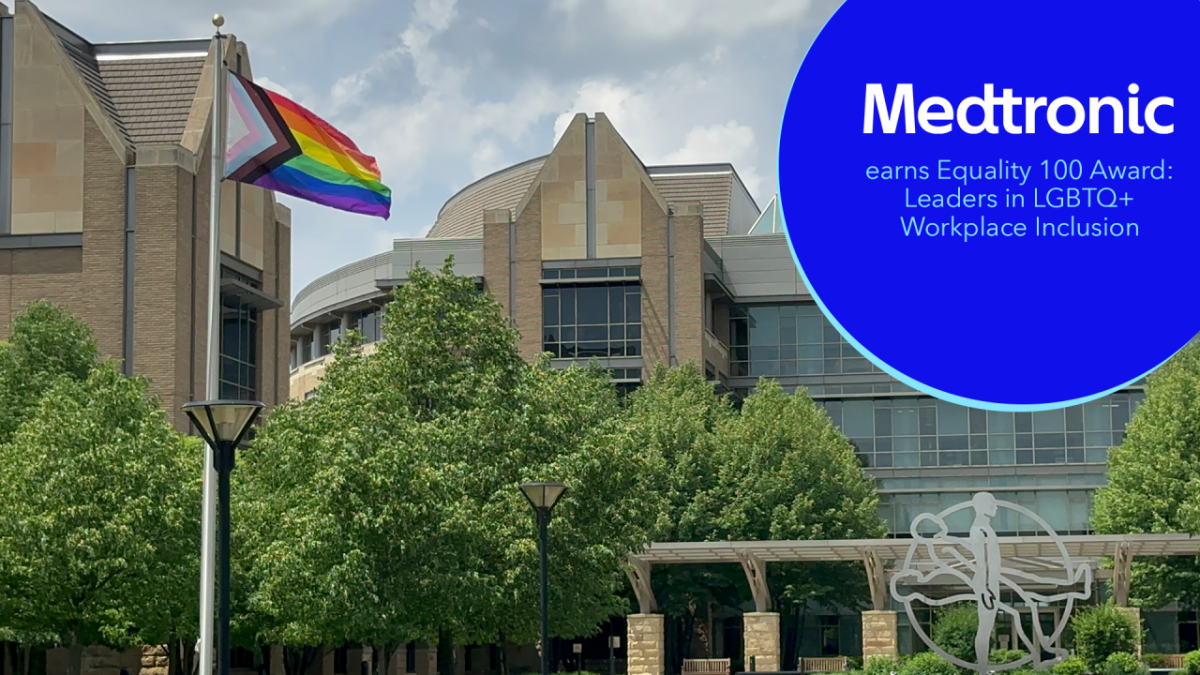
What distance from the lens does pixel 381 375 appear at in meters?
36.1

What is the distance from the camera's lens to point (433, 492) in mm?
33125

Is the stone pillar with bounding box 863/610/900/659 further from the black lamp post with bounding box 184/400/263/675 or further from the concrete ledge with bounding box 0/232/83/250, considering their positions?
the black lamp post with bounding box 184/400/263/675

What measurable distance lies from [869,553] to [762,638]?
4.15 m

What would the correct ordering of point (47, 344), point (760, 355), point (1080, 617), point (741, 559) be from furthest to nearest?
point (760, 355) → point (741, 559) → point (47, 344) → point (1080, 617)

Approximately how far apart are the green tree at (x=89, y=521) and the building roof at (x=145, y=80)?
19.6 m

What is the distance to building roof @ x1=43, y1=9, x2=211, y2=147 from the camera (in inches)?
2197

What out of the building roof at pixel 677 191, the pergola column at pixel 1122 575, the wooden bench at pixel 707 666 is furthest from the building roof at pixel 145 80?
the pergola column at pixel 1122 575

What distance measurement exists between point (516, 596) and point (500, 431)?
3751mm

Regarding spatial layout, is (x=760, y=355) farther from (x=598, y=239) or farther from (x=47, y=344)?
(x=47, y=344)

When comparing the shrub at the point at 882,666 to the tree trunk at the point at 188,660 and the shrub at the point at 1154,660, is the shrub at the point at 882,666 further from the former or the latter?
the tree trunk at the point at 188,660

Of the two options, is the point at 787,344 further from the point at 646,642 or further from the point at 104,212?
the point at 104,212

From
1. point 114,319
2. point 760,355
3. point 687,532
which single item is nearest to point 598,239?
point 760,355

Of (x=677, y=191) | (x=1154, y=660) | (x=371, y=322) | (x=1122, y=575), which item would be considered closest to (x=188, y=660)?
(x=1154, y=660)

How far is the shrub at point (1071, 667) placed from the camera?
124 feet
